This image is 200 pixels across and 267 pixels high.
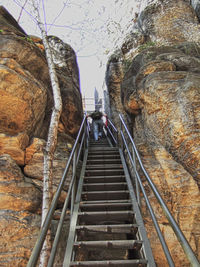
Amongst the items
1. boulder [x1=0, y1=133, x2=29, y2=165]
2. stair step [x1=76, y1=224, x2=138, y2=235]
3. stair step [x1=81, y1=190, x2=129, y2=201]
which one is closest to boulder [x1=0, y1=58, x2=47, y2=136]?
boulder [x1=0, y1=133, x2=29, y2=165]

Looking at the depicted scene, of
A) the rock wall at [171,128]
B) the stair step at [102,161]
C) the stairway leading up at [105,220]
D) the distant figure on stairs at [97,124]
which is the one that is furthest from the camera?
the distant figure on stairs at [97,124]

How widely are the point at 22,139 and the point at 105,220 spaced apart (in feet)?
8.66

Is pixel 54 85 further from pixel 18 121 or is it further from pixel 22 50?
pixel 22 50

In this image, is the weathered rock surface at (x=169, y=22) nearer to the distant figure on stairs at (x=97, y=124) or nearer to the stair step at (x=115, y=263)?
the distant figure on stairs at (x=97, y=124)

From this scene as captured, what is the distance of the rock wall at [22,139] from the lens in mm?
2826

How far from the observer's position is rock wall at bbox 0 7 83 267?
2.83 metres

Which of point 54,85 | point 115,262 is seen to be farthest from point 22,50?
point 115,262

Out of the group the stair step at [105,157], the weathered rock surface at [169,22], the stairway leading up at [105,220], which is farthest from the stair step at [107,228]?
the weathered rock surface at [169,22]

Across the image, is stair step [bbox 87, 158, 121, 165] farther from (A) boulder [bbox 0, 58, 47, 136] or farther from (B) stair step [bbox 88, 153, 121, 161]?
(A) boulder [bbox 0, 58, 47, 136]

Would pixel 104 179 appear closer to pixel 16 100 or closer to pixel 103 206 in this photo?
pixel 103 206

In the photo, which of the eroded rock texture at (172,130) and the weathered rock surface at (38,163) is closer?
the eroded rock texture at (172,130)

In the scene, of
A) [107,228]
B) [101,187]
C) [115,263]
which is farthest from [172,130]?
[115,263]

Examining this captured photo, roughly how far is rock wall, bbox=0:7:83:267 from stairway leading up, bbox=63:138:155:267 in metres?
0.78

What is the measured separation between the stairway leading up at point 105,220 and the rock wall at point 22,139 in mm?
775
